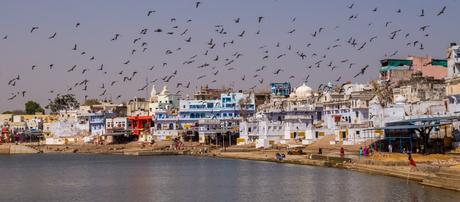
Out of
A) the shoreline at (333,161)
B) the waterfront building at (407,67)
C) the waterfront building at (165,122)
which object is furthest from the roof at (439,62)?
the waterfront building at (165,122)

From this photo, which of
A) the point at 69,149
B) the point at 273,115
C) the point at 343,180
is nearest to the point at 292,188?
the point at 343,180

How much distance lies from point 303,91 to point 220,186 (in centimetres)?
4507

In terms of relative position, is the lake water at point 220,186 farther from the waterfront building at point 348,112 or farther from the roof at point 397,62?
the roof at point 397,62

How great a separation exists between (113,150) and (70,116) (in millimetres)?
22769

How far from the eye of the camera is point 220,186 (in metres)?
41.0

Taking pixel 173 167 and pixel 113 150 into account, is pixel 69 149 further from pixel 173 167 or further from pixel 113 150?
→ pixel 173 167

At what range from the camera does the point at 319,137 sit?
228 ft

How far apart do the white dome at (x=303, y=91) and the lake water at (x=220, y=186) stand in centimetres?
2833

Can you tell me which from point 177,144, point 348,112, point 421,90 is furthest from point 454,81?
point 177,144

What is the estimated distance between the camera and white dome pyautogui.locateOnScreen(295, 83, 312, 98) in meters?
83.7

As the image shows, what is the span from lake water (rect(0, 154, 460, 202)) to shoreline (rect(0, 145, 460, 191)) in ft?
1.99

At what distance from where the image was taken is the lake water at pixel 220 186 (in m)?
34.0

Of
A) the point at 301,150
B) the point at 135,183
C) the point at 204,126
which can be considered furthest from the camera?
the point at 204,126

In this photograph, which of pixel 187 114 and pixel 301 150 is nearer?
pixel 301 150
